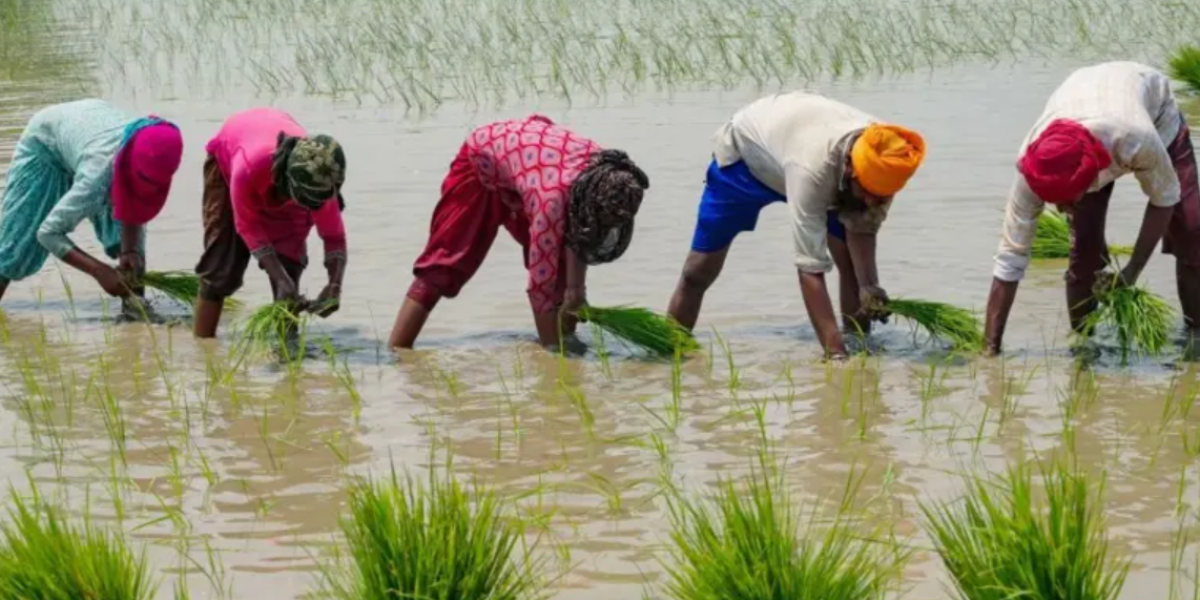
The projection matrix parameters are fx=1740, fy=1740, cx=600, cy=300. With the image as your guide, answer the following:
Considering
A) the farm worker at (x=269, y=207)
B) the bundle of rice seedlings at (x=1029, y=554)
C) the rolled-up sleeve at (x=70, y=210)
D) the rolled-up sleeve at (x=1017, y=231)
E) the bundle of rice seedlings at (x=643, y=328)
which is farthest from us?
the rolled-up sleeve at (x=70, y=210)

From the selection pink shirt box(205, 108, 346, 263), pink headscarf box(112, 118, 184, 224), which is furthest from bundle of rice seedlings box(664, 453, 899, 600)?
pink headscarf box(112, 118, 184, 224)

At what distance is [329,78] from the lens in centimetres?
1202

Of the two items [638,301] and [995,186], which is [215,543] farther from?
[995,186]

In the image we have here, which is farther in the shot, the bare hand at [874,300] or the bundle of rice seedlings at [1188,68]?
the bundle of rice seedlings at [1188,68]

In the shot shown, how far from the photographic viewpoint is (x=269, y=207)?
532 centimetres

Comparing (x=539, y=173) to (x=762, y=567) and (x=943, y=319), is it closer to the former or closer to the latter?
(x=943, y=319)

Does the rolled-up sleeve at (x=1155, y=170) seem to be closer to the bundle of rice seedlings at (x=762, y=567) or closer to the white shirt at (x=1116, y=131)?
the white shirt at (x=1116, y=131)

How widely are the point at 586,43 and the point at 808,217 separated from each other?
8249mm

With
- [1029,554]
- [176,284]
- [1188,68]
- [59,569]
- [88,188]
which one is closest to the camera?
[1029,554]

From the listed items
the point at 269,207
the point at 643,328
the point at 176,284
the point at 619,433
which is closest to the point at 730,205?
the point at 643,328

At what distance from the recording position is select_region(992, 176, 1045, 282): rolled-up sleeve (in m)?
4.82

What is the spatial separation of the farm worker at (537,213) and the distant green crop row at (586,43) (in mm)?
5412

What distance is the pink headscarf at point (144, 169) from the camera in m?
5.73

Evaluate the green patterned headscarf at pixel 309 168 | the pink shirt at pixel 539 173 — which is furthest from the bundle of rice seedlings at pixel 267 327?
the pink shirt at pixel 539 173
